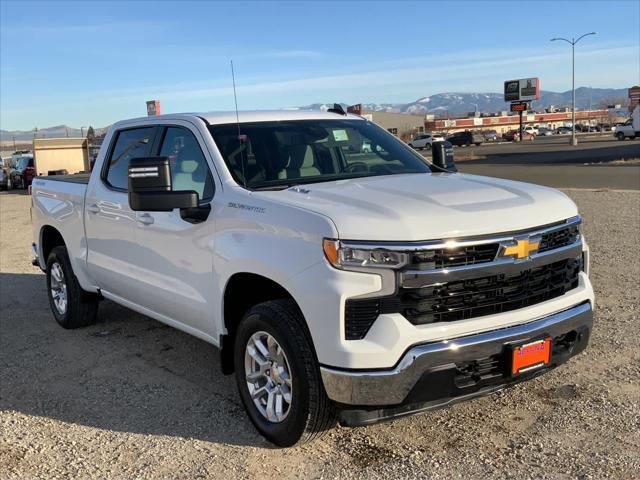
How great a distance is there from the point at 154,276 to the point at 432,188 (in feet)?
7.06

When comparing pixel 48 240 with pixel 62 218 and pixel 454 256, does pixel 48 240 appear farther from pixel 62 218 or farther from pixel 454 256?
pixel 454 256

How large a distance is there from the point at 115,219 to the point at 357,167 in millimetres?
2009

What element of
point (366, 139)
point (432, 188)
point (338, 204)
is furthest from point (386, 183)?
point (366, 139)

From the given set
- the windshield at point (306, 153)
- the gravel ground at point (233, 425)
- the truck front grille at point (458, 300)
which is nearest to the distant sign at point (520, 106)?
the gravel ground at point (233, 425)

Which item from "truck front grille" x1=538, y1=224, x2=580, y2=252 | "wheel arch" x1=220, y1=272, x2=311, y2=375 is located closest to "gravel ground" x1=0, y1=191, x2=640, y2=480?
"wheel arch" x1=220, y1=272, x2=311, y2=375

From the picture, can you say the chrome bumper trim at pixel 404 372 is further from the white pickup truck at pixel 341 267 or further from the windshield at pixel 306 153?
the windshield at pixel 306 153

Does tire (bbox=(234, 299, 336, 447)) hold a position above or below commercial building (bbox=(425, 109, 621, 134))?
below

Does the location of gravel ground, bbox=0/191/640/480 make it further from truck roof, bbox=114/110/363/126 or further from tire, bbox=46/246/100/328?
truck roof, bbox=114/110/363/126

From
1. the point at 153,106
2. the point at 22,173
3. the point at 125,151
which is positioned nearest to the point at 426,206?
the point at 125,151

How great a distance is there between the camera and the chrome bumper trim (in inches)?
120

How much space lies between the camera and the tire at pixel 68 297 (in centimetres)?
612

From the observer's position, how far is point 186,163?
445cm

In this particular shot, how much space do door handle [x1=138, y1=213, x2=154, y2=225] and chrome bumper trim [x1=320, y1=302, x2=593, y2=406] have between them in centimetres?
199

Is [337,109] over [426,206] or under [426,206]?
over
